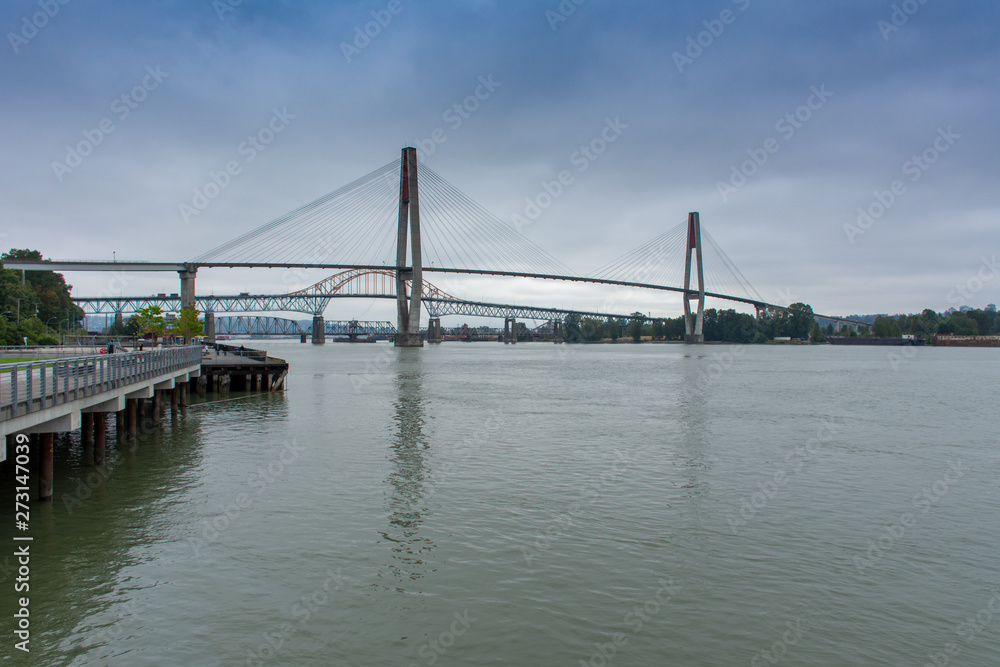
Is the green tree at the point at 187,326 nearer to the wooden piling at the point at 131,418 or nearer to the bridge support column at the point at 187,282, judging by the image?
the bridge support column at the point at 187,282

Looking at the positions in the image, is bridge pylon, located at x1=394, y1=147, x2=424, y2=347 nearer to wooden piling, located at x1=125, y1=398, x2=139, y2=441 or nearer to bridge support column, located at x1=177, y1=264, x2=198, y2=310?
bridge support column, located at x1=177, y1=264, x2=198, y2=310

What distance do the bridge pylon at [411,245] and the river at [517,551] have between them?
87596 mm

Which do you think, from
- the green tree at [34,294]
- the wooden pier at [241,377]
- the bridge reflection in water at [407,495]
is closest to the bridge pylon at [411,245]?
the green tree at [34,294]

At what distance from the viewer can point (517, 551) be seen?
41.0 ft

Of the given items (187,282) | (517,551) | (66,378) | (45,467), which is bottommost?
(517,551)

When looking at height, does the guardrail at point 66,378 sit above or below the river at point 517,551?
above

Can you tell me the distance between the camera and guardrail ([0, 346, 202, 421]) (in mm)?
13102

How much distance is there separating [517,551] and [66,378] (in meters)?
11.3

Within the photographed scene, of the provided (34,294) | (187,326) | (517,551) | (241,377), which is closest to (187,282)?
(34,294)

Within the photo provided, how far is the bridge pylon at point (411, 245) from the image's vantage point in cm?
11250

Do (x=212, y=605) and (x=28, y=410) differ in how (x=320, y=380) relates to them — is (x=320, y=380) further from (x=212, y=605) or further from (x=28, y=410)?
(x=212, y=605)

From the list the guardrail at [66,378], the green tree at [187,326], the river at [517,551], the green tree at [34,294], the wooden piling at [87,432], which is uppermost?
the green tree at [34,294]

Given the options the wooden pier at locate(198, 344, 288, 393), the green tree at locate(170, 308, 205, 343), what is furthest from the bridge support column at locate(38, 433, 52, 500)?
the green tree at locate(170, 308, 205, 343)

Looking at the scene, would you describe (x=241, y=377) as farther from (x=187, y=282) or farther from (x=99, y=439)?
(x=187, y=282)
